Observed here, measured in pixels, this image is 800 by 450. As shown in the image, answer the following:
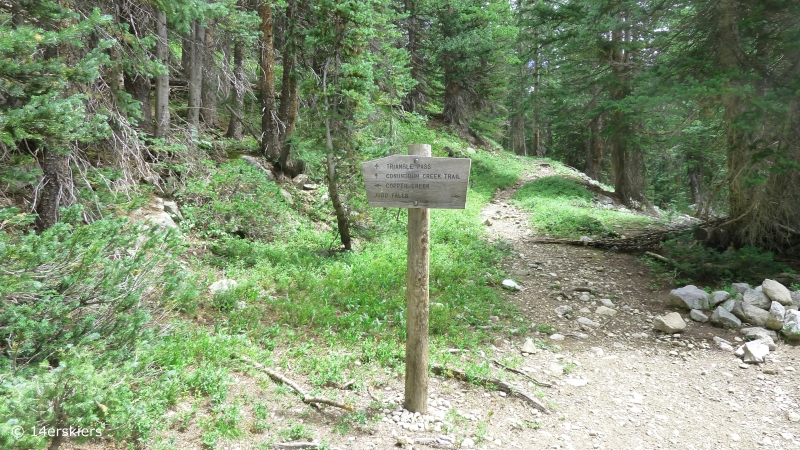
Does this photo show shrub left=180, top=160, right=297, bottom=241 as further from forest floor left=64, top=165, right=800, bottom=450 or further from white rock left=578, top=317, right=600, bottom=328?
white rock left=578, top=317, right=600, bottom=328

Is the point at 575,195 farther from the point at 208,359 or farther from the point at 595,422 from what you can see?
the point at 208,359

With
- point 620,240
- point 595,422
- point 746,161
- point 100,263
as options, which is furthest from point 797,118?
point 100,263

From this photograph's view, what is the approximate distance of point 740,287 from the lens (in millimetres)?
7051

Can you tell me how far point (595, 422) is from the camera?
445cm

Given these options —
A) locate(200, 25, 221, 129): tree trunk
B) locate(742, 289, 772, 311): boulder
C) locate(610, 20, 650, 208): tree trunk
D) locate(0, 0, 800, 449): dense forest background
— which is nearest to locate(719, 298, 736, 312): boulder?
locate(742, 289, 772, 311): boulder

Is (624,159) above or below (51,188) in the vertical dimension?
above

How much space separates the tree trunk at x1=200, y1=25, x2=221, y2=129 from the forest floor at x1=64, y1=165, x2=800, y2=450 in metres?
7.57

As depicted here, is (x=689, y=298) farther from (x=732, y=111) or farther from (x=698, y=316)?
(x=732, y=111)

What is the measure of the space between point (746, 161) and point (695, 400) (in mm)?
5053

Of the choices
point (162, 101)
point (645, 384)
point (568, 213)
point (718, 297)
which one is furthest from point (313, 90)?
point (568, 213)

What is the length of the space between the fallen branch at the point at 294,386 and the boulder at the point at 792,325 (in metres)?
6.32

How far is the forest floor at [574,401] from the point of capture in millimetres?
3838

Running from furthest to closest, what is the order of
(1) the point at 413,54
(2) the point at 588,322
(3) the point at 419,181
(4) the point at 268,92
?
(1) the point at 413,54 < (4) the point at 268,92 < (2) the point at 588,322 < (3) the point at 419,181

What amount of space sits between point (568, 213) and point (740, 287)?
253 inches
